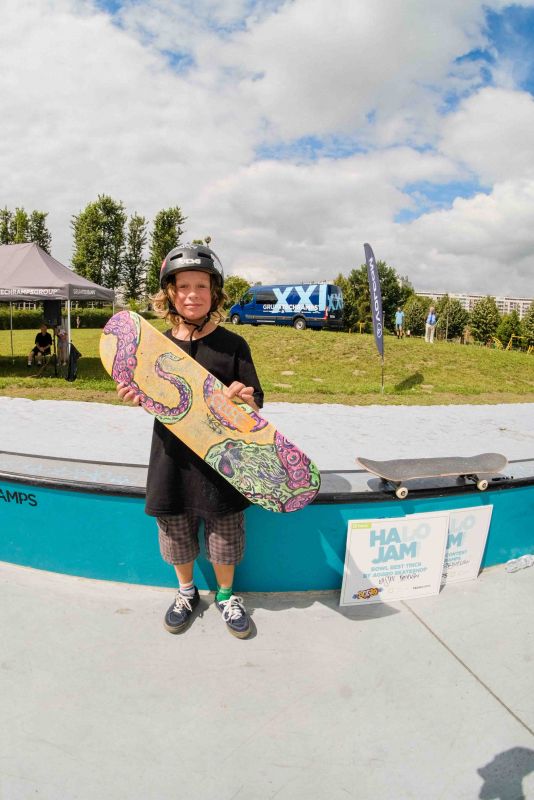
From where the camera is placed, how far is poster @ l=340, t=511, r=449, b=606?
2.30 meters

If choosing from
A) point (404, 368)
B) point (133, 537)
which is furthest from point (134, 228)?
point (133, 537)

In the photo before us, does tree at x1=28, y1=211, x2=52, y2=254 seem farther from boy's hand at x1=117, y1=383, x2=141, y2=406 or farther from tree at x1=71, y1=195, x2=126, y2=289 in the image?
boy's hand at x1=117, y1=383, x2=141, y2=406

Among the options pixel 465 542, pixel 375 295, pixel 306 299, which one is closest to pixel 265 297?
pixel 306 299

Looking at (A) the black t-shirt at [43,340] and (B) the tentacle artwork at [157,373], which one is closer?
(B) the tentacle artwork at [157,373]

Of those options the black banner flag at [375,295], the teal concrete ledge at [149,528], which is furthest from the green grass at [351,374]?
the teal concrete ledge at [149,528]

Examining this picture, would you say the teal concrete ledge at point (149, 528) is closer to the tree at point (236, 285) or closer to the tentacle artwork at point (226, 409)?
the tentacle artwork at point (226, 409)

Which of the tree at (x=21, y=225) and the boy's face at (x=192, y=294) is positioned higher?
the tree at (x=21, y=225)

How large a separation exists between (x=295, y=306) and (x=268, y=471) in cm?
1948

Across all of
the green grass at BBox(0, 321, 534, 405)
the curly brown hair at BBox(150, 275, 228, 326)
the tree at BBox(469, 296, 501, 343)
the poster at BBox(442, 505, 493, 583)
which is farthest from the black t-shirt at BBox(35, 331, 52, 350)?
the tree at BBox(469, 296, 501, 343)

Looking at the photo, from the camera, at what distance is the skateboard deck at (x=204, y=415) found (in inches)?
73.4

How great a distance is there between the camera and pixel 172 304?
2004 mm

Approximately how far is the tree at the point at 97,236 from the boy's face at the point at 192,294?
46.0m

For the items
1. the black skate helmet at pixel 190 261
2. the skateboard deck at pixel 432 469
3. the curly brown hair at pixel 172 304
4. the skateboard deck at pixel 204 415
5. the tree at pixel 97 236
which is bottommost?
the skateboard deck at pixel 432 469

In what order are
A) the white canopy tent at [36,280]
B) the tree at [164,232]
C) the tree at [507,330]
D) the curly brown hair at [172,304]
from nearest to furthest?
the curly brown hair at [172,304], the white canopy tent at [36,280], the tree at [164,232], the tree at [507,330]
